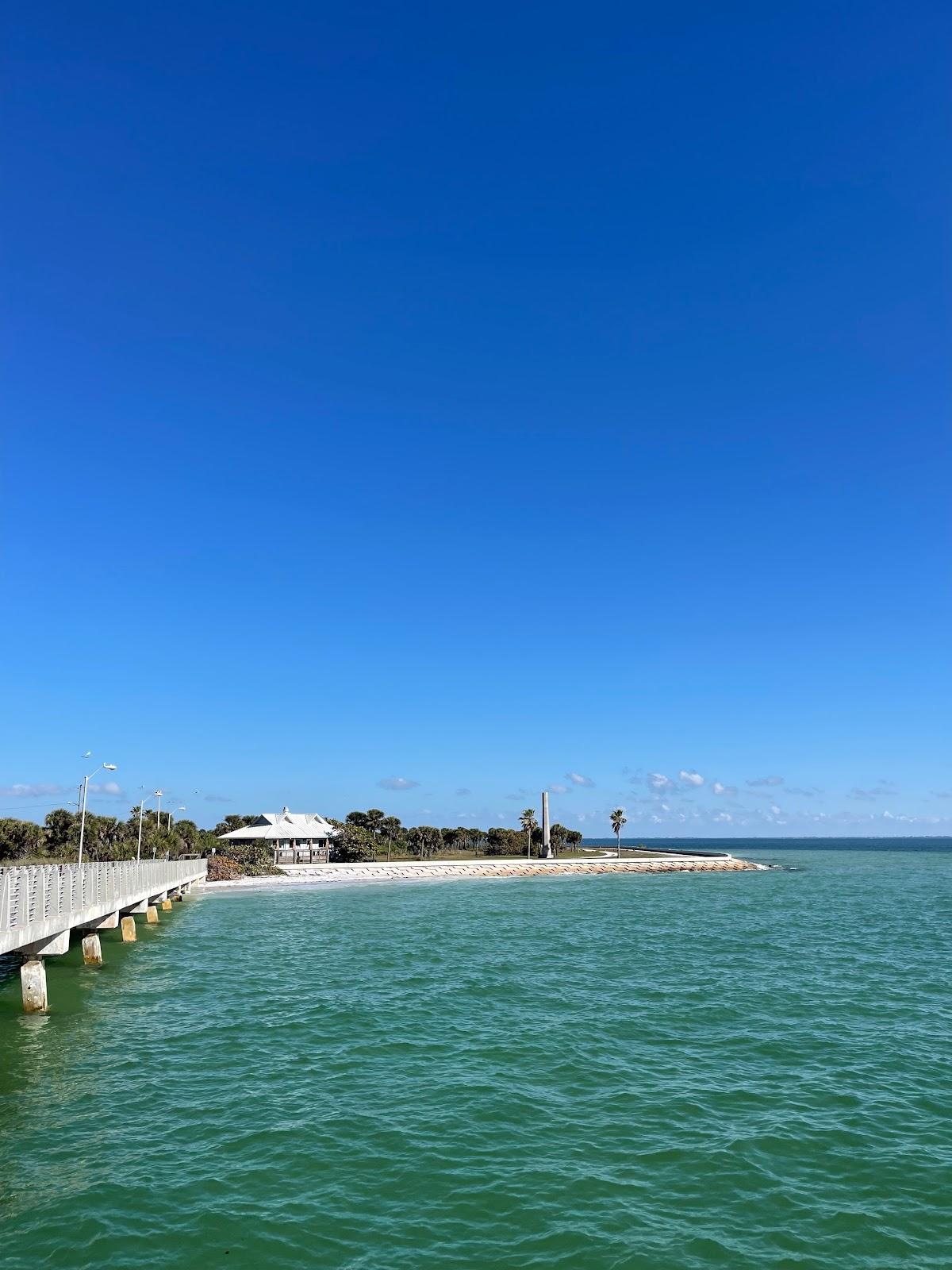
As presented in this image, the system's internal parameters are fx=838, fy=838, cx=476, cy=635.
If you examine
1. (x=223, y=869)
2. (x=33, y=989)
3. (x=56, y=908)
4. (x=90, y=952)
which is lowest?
(x=223, y=869)

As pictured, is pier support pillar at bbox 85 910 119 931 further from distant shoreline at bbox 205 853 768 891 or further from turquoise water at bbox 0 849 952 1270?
distant shoreline at bbox 205 853 768 891

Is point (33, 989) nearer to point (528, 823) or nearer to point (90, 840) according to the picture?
point (90, 840)

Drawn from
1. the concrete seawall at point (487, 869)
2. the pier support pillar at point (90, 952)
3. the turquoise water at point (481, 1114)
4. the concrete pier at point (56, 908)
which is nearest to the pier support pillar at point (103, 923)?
the concrete pier at point (56, 908)

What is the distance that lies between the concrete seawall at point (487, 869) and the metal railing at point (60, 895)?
55.4 m

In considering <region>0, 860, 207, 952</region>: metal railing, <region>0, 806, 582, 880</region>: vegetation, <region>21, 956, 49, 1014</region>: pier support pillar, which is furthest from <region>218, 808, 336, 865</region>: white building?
<region>21, 956, 49, 1014</region>: pier support pillar

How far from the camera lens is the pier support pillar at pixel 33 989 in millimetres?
29672

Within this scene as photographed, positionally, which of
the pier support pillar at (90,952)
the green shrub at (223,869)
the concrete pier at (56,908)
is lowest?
the green shrub at (223,869)

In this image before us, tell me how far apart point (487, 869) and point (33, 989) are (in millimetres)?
100907

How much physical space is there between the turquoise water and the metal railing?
2.98 metres

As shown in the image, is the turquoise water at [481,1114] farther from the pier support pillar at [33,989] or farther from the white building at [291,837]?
the white building at [291,837]

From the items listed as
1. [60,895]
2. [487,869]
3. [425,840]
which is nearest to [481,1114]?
[60,895]

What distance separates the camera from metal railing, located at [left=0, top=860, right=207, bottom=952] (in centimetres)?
2698

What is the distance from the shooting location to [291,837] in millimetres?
133375

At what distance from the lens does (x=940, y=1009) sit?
101 feet
